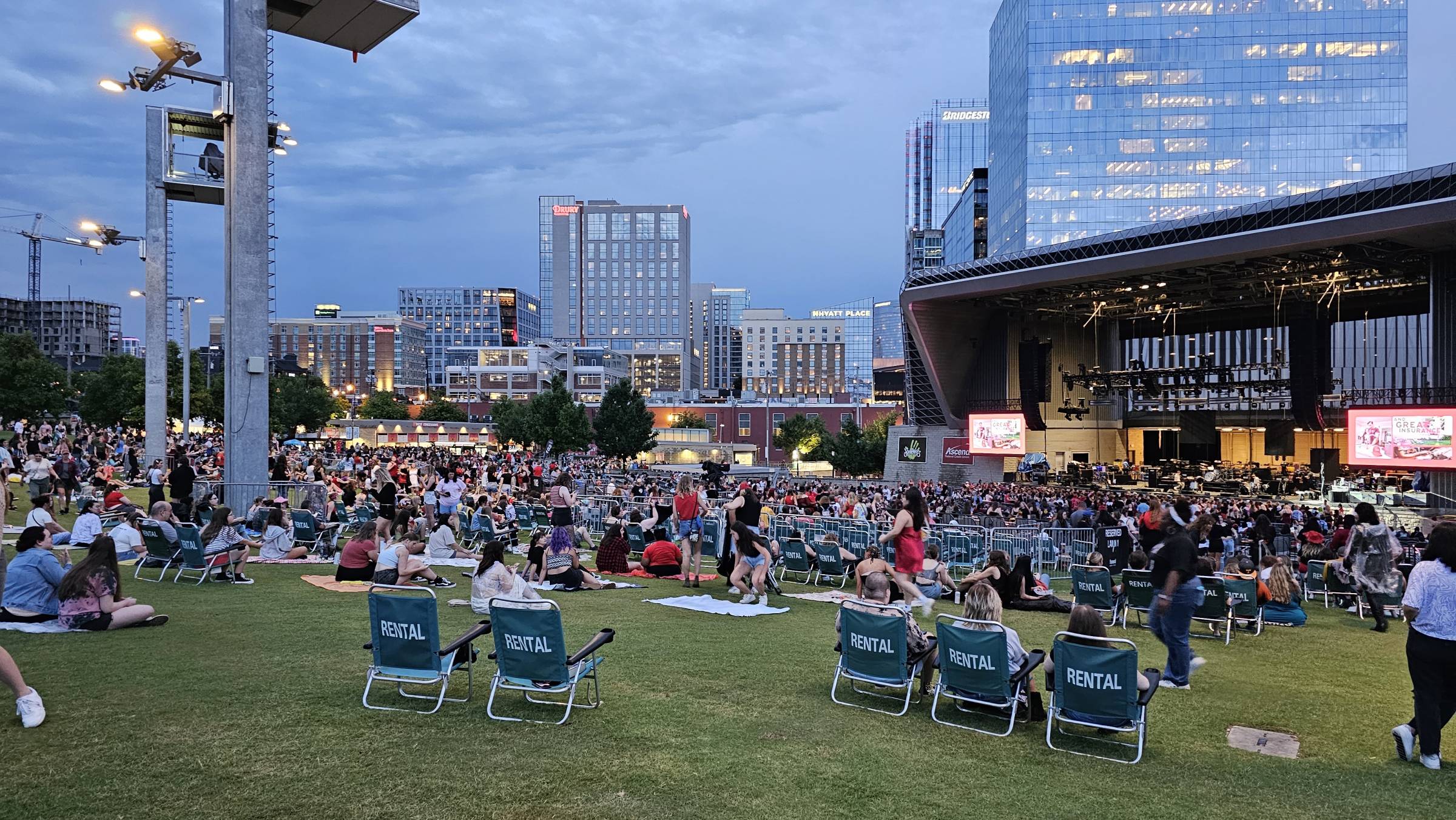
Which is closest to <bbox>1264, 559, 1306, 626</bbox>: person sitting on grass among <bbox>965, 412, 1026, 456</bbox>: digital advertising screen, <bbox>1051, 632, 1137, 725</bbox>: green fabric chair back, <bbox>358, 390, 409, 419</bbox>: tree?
<bbox>1051, 632, 1137, 725</bbox>: green fabric chair back

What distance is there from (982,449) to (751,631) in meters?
36.8

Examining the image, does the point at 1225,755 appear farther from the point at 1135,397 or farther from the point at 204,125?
the point at 1135,397

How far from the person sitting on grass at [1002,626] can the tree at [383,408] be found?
110001 mm

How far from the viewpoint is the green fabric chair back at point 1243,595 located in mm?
10672

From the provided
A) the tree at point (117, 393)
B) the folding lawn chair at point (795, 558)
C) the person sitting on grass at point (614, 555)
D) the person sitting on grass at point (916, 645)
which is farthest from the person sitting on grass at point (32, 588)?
the tree at point (117, 393)

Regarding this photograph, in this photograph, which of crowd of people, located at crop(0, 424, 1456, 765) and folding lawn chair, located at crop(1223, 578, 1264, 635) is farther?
folding lawn chair, located at crop(1223, 578, 1264, 635)

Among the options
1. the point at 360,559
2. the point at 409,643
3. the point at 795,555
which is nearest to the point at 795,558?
the point at 795,555

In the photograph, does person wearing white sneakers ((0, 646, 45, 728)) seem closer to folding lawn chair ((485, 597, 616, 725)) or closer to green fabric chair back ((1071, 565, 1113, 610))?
folding lawn chair ((485, 597, 616, 725))

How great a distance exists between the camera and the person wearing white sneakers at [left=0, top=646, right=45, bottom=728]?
5.44 m

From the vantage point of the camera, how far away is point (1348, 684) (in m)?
8.08

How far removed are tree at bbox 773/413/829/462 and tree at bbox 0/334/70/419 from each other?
6252 cm

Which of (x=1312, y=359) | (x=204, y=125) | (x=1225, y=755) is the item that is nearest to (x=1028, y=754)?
(x=1225, y=755)

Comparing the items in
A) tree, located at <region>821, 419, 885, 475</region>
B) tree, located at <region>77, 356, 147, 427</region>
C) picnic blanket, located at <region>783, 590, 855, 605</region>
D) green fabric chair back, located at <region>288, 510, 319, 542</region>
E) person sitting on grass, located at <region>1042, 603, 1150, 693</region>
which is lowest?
tree, located at <region>821, 419, 885, 475</region>

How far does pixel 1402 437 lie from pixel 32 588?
3518 centimetres
